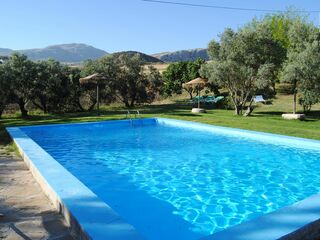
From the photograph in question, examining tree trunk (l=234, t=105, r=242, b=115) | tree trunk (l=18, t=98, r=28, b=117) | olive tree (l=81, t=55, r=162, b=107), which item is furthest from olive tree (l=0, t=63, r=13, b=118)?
tree trunk (l=234, t=105, r=242, b=115)

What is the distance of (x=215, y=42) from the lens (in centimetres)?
1934

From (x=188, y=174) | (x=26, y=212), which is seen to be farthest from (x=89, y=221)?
(x=188, y=174)

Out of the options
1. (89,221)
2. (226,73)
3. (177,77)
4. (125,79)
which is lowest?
(89,221)

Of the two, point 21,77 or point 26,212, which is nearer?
point 26,212

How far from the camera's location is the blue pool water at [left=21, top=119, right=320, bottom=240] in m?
5.50

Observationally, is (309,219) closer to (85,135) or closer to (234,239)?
(234,239)

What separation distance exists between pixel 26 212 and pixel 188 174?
4096mm

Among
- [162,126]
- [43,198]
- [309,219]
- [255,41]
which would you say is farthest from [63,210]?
[255,41]

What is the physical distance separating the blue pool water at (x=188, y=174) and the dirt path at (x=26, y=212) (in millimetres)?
1237

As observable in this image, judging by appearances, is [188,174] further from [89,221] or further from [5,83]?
[5,83]

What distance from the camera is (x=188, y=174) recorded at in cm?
782

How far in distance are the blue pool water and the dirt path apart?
1.24 metres

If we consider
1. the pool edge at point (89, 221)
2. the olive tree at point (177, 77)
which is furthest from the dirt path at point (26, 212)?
the olive tree at point (177, 77)

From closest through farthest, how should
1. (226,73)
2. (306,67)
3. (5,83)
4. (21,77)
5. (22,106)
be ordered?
(306,67) < (5,83) < (226,73) < (21,77) < (22,106)
